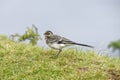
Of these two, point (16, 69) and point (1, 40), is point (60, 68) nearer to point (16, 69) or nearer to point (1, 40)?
point (16, 69)

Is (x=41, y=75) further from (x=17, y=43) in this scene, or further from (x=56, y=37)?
(x=17, y=43)

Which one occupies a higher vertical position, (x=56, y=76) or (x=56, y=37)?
(x=56, y=37)

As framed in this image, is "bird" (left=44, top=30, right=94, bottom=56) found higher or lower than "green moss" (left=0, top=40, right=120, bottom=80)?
higher

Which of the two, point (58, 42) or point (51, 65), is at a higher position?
point (58, 42)

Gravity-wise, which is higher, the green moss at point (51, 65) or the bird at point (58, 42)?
the bird at point (58, 42)

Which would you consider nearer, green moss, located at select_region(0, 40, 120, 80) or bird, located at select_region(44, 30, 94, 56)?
green moss, located at select_region(0, 40, 120, 80)

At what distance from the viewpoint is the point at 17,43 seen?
644 inches

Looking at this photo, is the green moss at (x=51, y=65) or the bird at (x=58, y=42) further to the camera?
the bird at (x=58, y=42)

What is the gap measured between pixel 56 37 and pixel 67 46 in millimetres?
353

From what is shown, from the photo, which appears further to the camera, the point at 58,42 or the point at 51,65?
the point at 58,42

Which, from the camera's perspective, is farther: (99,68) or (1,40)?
(1,40)

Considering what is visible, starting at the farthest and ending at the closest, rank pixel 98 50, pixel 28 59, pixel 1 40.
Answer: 1. pixel 1 40
2. pixel 98 50
3. pixel 28 59

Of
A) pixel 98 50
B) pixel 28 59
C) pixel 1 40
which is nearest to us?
pixel 28 59

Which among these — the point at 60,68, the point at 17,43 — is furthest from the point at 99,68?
the point at 17,43
